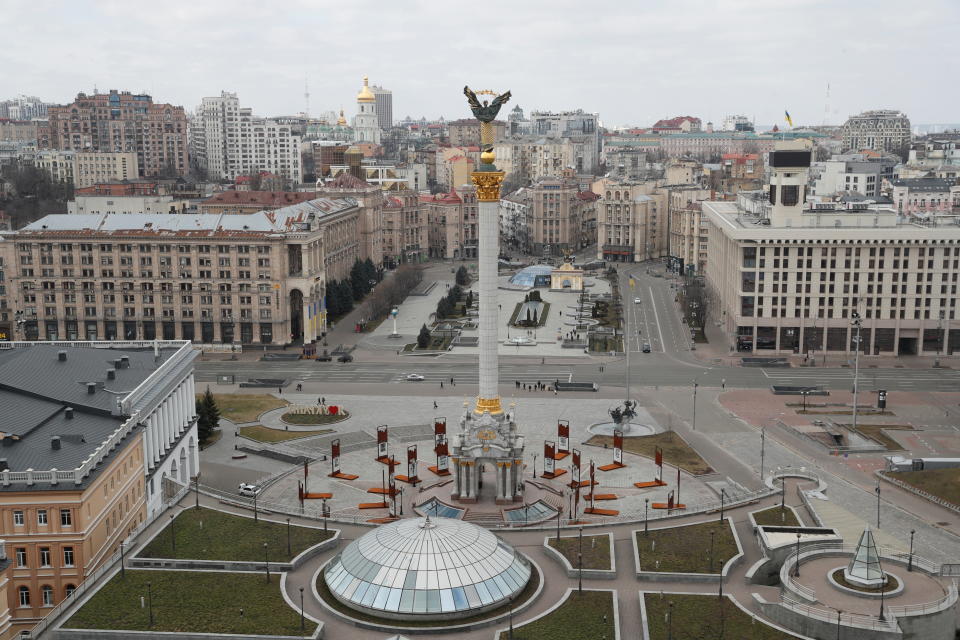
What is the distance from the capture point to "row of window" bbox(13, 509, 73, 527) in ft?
203

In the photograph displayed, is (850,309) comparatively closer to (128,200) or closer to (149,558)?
(149,558)

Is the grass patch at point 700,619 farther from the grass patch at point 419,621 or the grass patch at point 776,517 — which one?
the grass patch at point 776,517

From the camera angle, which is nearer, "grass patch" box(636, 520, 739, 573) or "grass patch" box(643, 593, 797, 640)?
"grass patch" box(643, 593, 797, 640)

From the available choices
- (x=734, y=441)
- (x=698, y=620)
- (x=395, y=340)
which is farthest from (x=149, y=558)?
(x=395, y=340)

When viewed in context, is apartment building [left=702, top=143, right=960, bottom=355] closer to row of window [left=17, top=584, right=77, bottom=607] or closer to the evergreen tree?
the evergreen tree

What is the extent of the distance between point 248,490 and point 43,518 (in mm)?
23423

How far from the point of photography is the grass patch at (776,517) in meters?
71.7

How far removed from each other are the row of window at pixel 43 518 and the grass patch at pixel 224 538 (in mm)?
4979

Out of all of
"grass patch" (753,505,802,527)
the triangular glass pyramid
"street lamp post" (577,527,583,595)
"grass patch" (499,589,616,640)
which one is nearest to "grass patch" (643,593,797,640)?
"grass patch" (499,589,616,640)

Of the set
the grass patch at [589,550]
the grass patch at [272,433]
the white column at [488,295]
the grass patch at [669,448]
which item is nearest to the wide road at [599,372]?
the grass patch at [272,433]

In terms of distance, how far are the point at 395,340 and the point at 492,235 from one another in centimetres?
6622

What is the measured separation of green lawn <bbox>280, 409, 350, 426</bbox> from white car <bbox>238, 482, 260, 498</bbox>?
19.3 m

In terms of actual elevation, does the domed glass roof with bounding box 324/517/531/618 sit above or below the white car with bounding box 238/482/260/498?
above

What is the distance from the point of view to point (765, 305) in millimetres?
133625
